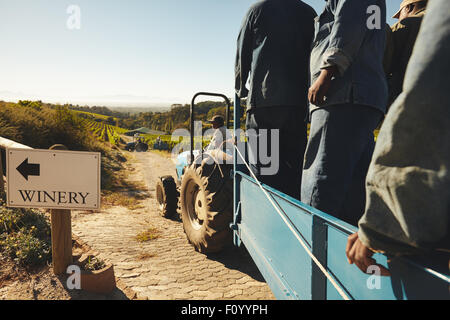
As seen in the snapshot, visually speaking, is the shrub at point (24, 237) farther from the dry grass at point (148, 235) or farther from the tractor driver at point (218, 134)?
the tractor driver at point (218, 134)

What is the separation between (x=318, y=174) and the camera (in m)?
1.69

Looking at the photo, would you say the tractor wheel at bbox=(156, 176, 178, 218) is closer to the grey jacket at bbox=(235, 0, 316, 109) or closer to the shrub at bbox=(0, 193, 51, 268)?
the shrub at bbox=(0, 193, 51, 268)

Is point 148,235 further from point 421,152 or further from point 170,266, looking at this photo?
point 421,152

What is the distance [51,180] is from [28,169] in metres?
0.22

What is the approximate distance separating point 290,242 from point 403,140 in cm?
102

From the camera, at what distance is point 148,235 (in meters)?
4.48

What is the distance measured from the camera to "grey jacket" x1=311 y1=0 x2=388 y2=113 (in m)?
1.55

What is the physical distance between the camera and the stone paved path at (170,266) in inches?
112

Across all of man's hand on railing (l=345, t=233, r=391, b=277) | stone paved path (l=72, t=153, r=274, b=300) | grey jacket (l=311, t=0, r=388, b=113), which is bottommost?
stone paved path (l=72, t=153, r=274, b=300)

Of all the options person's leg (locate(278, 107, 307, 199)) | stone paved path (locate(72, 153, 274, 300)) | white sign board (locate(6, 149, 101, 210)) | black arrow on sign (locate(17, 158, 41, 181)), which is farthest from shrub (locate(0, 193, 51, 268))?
person's leg (locate(278, 107, 307, 199))

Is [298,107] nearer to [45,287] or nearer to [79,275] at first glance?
[79,275]

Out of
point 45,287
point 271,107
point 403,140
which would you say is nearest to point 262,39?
point 271,107

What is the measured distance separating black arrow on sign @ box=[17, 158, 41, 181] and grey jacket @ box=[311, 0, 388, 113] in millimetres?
2389

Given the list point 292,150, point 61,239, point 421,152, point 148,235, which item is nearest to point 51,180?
point 61,239
